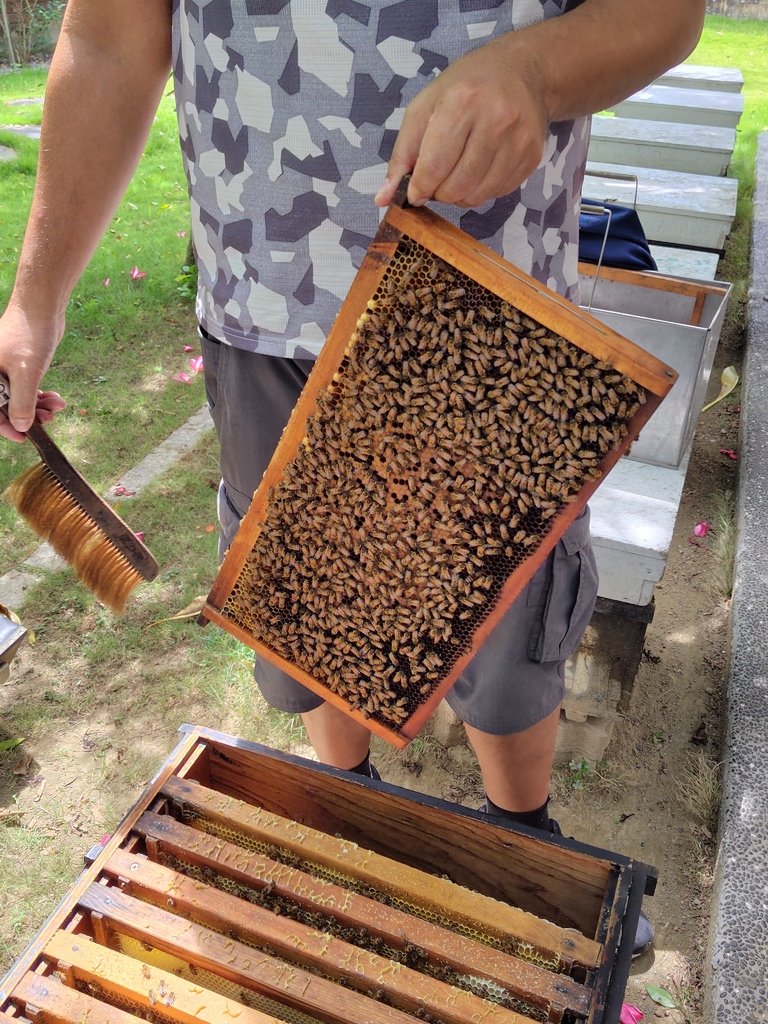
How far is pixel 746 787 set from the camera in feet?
9.53

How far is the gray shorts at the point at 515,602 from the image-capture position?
1920 millimetres

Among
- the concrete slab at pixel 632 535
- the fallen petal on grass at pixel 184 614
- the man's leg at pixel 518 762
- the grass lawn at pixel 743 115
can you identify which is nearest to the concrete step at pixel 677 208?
the grass lawn at pixel 743 115

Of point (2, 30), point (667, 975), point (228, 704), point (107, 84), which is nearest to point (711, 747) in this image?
point (667, 975)

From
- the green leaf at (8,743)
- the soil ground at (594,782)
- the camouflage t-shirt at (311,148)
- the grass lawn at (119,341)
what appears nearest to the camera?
the camouflage t-shirt at (311,148)

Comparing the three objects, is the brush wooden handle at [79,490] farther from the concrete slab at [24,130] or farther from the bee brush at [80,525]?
Result: the concrete slab at [24,130]

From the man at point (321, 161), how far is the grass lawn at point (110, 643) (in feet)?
4.54

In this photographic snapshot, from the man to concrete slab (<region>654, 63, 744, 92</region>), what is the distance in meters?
8.61

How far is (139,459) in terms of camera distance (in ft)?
16.6

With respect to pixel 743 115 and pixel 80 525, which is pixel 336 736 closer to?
pixel 80 525

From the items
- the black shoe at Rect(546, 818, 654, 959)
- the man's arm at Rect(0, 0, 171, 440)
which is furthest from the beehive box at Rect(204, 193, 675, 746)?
the black shoe at Rect(546, 818, 654, 959)

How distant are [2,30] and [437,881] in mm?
19606

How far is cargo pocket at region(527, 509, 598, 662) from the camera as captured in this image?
6.28ft

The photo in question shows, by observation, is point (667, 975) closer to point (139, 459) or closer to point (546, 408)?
point (546, 408)

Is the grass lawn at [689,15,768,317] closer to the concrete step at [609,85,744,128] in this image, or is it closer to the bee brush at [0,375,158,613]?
the concrete step at [609,85,744,128]
